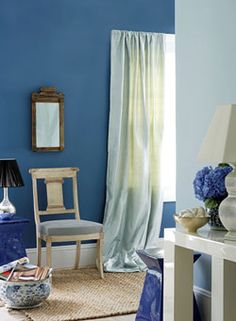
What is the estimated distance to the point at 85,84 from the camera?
621cm

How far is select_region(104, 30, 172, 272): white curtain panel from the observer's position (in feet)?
20.6

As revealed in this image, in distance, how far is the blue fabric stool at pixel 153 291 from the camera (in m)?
3.84

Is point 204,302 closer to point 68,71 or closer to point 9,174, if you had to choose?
point 9,174

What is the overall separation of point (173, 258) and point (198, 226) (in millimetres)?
233

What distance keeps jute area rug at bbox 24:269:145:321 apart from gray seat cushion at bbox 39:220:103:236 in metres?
0.42

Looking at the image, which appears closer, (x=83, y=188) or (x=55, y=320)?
(x=55, y=320)

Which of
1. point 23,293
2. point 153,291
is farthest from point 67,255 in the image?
point 153,291

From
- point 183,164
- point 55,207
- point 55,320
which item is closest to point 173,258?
point 183,164

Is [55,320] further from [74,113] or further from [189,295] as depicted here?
[74,113]

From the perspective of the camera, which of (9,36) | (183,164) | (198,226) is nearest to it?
(198,226)

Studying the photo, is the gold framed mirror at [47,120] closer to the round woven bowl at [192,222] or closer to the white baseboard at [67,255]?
the white baseboard at [67,255]

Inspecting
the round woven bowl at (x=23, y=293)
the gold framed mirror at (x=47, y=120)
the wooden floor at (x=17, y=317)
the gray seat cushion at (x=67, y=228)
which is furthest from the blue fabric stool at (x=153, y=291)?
the gold framed mirror at (x=47, y=120)

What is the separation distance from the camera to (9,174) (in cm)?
539

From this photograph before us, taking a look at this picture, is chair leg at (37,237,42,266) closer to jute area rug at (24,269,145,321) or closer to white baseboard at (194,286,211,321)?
jute area rug at (24,269,145,321)
